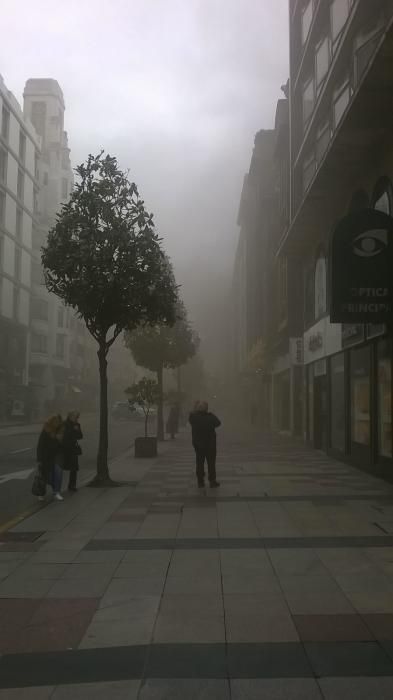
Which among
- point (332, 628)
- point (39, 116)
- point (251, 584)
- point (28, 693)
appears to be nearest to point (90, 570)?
point (251, 584)

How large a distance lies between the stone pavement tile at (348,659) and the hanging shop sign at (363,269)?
9597 millimetres

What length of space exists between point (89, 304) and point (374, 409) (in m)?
6.74

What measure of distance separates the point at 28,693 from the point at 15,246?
195 ft

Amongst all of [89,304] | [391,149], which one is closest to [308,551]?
[89,304]

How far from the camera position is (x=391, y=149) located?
47.1 ft

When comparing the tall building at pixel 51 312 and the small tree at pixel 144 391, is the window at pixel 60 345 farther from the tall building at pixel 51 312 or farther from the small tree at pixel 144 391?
the small tree at pixel 144 391

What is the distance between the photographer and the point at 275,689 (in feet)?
12.4

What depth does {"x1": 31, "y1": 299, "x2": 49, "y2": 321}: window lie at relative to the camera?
68875 millimetres

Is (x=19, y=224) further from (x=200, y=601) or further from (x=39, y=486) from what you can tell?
(x=200, y=601)

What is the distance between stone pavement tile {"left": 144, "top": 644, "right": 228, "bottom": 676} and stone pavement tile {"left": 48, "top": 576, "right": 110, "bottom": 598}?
1.47m

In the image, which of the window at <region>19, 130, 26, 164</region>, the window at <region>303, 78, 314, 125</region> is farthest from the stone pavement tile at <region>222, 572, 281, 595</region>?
the window at <region>19, 130, 26, 164</region>

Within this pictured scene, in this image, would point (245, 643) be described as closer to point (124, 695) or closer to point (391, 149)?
point (124, 695)

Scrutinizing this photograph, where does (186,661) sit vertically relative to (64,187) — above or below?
below

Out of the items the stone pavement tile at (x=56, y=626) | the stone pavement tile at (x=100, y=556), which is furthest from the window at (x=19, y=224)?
the stone pavement tile at (x=56, y=626)
